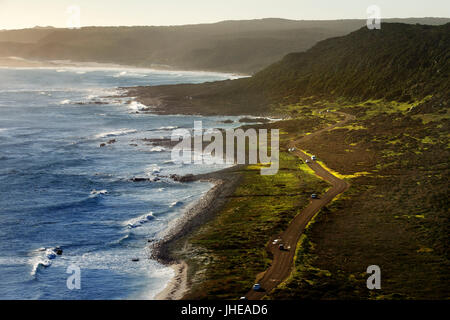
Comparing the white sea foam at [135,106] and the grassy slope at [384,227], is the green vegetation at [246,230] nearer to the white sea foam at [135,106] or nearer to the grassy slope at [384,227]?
the grassy slope at [384,227]

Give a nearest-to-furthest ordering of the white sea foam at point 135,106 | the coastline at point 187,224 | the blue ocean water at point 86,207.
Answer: the coastline at point 187,224 → the blue ocean water at point 86,207 → the white sea foam at point 135,106

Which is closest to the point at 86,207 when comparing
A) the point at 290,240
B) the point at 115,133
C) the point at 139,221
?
the point at 139,221

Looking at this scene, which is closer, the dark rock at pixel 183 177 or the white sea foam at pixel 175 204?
the white sea foam at pixel 175 204

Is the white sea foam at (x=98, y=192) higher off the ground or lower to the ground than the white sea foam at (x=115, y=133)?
lower

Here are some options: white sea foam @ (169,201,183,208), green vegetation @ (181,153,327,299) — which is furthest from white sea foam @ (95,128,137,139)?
white sea foam @ (169,201,183,208)

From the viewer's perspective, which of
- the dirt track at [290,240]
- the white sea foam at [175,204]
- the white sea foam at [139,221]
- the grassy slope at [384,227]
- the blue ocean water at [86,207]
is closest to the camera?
the grassy slope at [384,227]

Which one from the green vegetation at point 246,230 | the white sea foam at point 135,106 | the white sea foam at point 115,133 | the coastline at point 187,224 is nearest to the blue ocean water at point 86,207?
the white sea foam at point 115,133

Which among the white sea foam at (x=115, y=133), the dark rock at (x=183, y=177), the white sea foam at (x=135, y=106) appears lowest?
the dark rock at (x=183, y=177)

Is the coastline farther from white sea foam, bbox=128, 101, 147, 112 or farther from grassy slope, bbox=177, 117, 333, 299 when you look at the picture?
white sea foam, bbox=128, 101, 147, 112
